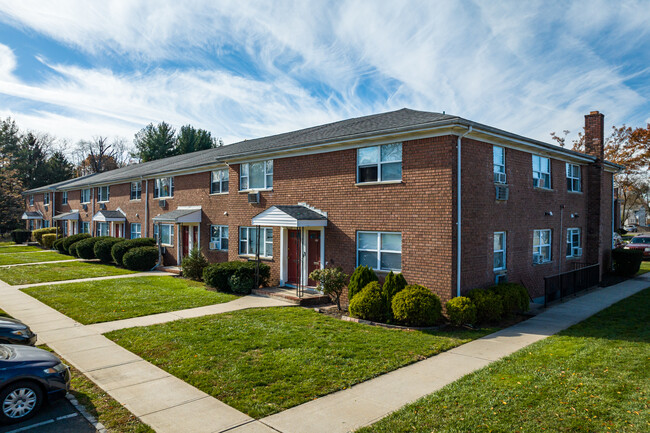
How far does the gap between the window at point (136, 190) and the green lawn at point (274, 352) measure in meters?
19.7

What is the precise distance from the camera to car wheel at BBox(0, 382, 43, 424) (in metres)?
5.66

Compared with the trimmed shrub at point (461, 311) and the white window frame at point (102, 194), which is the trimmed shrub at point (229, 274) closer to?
the trimmed shrub at point (461, 311)

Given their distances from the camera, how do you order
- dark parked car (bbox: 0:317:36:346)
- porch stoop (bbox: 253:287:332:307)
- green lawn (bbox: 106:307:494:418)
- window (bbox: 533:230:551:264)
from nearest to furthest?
green lawn (bbox: 106:307:494:418) < dark parked car (bbox: 0:317:36:346) < porch stoop (bbox: 253:287:332:307) < window (bbox: 533:230:551:264)

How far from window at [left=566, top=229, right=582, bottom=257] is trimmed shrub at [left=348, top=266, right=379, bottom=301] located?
10757mm

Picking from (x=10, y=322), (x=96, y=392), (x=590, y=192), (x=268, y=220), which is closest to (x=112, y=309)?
(x=10, y=322)

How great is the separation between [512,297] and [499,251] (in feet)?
6.53

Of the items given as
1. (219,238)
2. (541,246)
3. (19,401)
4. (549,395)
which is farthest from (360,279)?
(219,238)

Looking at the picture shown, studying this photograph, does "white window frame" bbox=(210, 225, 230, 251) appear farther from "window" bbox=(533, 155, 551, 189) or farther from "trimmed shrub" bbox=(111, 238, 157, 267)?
"window" bbox=(533, 155, 551, 189)

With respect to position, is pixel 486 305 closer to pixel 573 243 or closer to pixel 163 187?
pixel 573 243

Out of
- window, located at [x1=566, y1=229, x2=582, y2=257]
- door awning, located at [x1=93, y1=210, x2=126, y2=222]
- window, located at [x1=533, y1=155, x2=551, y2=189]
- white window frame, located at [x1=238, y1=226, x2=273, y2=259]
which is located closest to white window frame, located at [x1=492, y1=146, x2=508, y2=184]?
window, located at [x1=533, y1=155, x2=551, y2=189]

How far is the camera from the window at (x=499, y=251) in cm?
1344

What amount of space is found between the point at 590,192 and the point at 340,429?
63.2ft

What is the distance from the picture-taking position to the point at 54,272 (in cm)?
2122

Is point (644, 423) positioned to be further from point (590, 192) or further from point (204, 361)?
point (590, 192)
